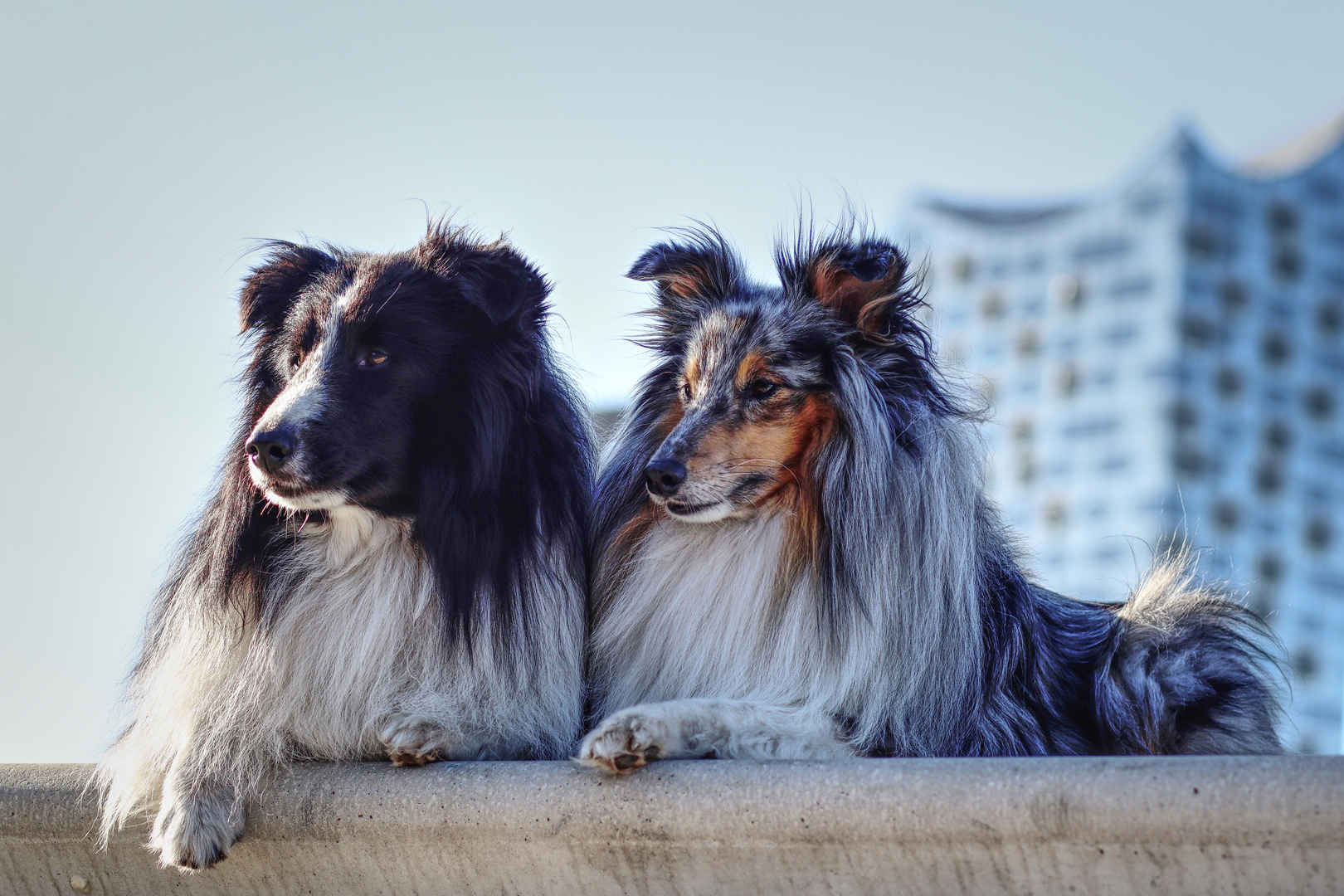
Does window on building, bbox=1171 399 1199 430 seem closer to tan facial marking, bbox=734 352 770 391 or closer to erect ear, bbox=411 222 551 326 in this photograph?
tan facial marking, bbox=734 352 770 391

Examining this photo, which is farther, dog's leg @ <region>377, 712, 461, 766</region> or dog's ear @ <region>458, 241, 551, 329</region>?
dog's ear @ <region>458, 241, 551, 329</region>

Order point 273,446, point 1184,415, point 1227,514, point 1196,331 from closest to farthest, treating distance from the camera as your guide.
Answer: point 273,446 → point 1227,514 → point 1184,415 → point 1196,331

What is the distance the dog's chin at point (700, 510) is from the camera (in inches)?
145

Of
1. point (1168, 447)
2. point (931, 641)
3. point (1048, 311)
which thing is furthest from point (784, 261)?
point (1048, 311)

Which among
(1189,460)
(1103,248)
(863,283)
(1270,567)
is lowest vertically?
(1270,567)

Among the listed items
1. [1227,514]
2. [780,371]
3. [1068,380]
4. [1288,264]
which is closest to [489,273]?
[780,371]

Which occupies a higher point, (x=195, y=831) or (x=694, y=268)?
(x=694, y=268)

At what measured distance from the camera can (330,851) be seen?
10.6 ft

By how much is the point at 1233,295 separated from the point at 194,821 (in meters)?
59.9

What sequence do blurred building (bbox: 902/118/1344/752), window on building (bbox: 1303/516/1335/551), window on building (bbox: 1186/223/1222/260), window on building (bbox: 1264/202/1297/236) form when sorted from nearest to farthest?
window on building (bbox: 1303/516/1335/551)
blurred building (bbox: 902/118/1344/752)
window on building (bbox: 1186/223/1222/260)
window on building (bbox: 1264/202/1297/236)

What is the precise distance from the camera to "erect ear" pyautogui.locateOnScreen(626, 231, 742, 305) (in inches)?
163

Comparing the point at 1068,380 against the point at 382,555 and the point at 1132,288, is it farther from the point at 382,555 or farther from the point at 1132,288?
the point at 382,555

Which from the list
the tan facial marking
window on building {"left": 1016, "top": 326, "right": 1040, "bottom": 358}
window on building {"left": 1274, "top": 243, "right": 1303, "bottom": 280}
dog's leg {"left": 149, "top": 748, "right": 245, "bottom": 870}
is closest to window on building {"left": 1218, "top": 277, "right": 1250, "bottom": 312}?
window on building {"left": 1274, "top": 243, "right": 1303, "bottom": 280}

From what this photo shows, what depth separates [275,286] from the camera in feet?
12.8
